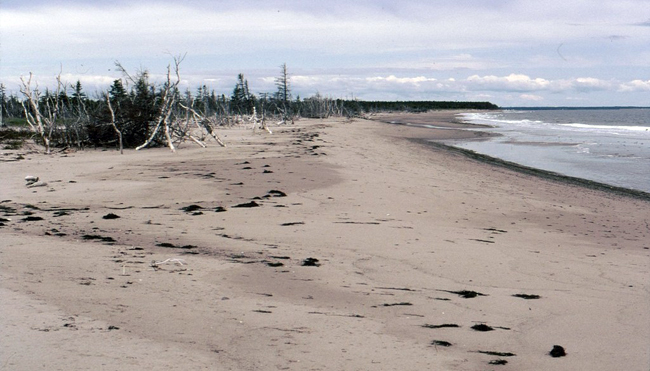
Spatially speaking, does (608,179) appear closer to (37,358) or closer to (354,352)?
(354,352)

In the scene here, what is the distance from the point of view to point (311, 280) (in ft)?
16.3

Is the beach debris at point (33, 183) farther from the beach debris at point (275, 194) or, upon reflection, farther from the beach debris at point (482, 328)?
the beach debris at point (482, 328)

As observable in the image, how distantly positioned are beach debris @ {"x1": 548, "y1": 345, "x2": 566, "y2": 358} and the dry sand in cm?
4

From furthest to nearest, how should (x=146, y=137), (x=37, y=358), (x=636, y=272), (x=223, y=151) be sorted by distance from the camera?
(x=146, y=137)
(x=223, y=151)
(x=636, y=272)
(x=37, y=358)

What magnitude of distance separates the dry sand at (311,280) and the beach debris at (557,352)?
38 millimetres

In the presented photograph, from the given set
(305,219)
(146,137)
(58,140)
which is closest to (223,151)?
(146,137)

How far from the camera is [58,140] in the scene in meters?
21.6

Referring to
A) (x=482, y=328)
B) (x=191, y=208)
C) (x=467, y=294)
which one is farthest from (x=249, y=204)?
(x=482, y=328)

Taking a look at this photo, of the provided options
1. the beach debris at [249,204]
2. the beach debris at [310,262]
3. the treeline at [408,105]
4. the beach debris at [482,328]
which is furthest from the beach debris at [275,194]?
the treeline at [408,105]

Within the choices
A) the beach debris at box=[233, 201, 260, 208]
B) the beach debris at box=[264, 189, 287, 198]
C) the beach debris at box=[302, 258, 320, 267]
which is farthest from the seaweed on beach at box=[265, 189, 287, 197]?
the beach debris at box=[302, 258, 320, 267]

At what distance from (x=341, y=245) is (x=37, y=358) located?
3.74 metres

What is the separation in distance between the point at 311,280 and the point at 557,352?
210 cm

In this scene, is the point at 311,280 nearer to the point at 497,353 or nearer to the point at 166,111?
the point at 497,353

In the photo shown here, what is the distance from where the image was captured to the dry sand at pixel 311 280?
3408 millimetres
